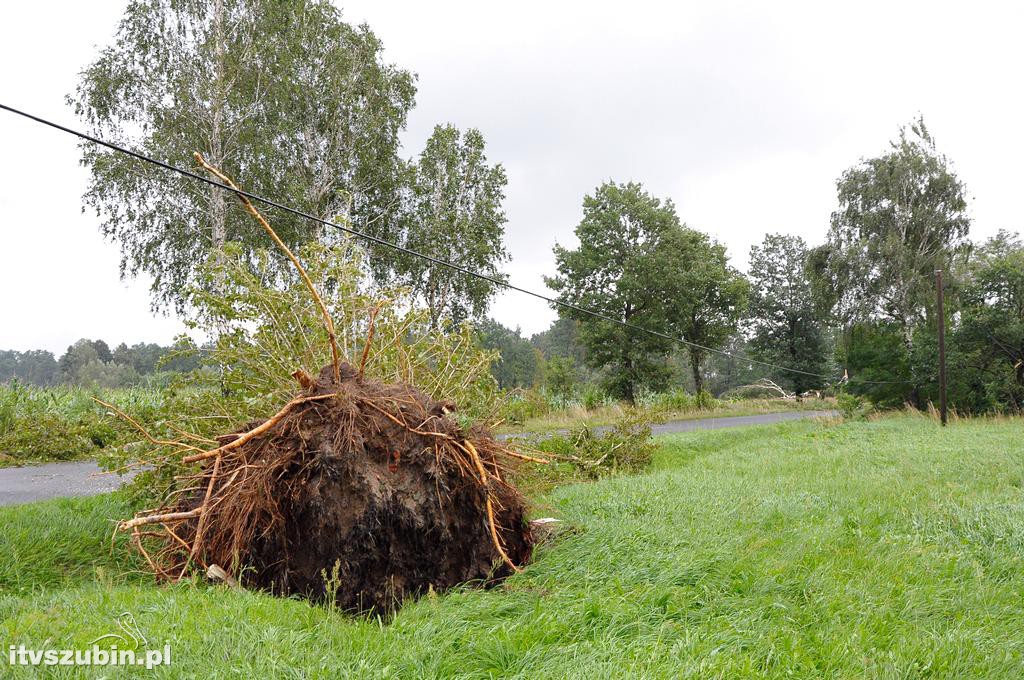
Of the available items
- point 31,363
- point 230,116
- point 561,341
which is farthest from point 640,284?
point 31,363

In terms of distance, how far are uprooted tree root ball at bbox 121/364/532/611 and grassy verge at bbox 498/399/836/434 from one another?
267 inches

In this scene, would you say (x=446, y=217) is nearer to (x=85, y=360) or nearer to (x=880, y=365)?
(x=880, y=365)

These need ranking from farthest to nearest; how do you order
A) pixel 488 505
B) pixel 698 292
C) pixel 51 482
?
pixel 698 292 < pixel 51 482 < pixel 488 505

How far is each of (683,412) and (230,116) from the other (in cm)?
1954

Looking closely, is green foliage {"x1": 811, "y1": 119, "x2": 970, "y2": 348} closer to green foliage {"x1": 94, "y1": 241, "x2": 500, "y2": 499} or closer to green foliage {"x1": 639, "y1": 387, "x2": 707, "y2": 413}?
green foliage {"x1": 639, "y1": 387, "x2": 707, "y2": 413}

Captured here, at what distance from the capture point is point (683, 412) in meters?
24.2

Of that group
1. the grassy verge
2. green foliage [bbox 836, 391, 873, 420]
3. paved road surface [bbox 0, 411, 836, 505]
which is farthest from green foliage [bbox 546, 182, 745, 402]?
paved road surface [bbox 0, 411, 836, 505]

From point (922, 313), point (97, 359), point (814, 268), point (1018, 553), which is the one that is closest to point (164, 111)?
point (1018, 553)

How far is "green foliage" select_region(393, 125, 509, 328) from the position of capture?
2300cm

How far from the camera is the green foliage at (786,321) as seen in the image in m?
39.4

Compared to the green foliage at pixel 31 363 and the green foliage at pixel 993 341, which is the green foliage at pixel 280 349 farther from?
the green foliage at pixel 31 363

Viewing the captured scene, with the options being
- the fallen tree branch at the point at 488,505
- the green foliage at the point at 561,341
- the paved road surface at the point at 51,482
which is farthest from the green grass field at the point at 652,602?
the green foliage at the point at 561,341

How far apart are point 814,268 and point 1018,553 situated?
82.0ft

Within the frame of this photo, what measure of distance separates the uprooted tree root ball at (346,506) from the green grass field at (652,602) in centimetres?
34
